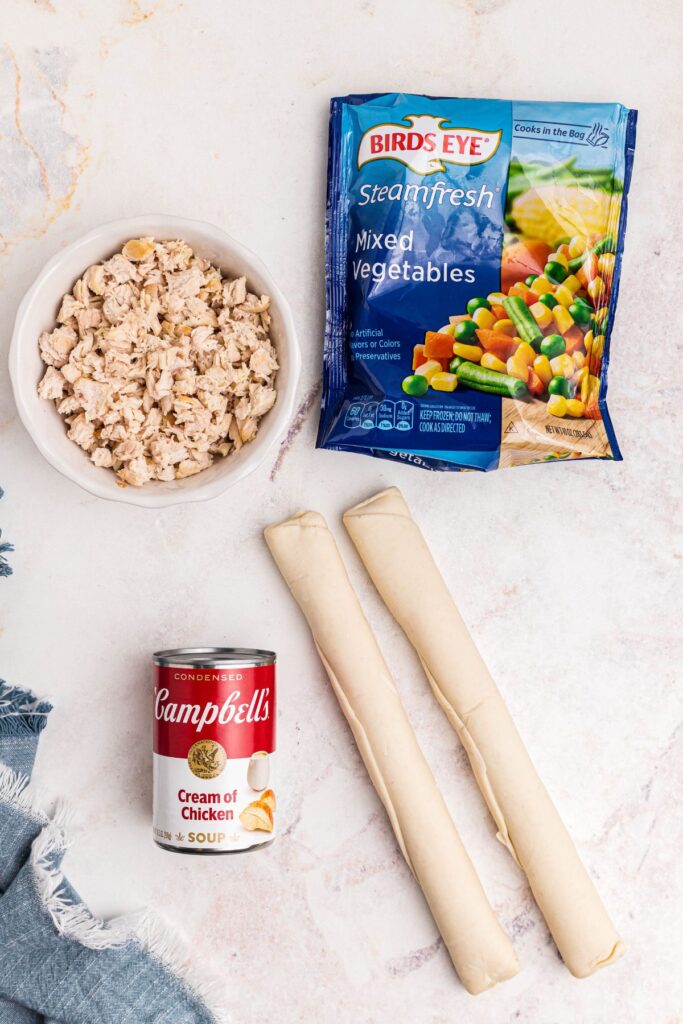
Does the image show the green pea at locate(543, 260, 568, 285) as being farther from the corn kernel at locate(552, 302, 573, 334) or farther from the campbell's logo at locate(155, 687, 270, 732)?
the campbell's logo at locate(155, 687, 270, 732)

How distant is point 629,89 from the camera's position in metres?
1.06

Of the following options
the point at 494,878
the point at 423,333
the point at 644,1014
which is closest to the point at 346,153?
the point at 423,333

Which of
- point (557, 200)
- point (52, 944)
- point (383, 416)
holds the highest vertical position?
point (557, 200)

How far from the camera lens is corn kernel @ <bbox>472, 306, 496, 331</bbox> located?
98 centimetres

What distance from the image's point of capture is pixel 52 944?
38.9 inches

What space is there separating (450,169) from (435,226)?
67 mm

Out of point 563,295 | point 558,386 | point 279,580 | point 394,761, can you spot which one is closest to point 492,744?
point 394,761

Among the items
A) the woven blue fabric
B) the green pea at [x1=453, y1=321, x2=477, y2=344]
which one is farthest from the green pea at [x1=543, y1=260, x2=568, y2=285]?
the woven blue fabric

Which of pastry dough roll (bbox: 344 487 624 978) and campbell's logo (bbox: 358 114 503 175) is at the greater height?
campbell's logo (bbox: 358 114 503 175)

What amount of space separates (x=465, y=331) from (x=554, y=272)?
0.13 metres

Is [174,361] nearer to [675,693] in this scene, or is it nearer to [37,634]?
[37,634]

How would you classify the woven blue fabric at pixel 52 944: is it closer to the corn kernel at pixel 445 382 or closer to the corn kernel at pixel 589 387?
the corn kernel at pixel 445 382

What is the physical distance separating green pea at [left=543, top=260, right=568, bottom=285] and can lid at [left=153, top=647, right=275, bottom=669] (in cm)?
54

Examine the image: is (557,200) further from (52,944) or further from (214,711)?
(52,944)
